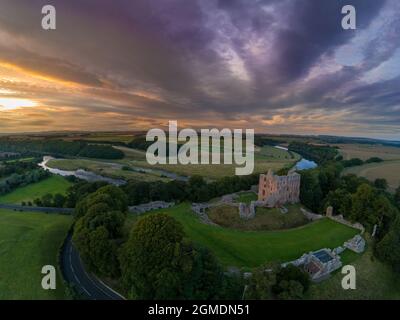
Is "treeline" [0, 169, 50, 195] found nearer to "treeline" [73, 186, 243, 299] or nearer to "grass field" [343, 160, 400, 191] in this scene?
"treeline" [73, 186, 243, 299]

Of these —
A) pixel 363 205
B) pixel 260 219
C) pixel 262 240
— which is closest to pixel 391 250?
pixel 363 205

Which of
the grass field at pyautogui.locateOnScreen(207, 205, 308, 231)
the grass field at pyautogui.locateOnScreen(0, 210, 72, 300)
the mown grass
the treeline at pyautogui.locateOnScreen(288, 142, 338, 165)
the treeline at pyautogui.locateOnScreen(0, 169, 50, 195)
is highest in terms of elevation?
the treeline at pyautogui.locateOnScreen(288, 142, 338, 165)

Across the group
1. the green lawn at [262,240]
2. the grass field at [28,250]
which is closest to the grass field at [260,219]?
the green lawn at [262,240]

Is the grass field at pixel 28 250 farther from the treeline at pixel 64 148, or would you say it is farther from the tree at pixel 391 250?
the treeline at pixel 64 148

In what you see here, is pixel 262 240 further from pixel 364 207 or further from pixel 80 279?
pixel 80 279

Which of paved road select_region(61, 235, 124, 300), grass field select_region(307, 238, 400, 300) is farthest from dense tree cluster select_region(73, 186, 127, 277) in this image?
grass field select_region(307, 238, 400, 300)

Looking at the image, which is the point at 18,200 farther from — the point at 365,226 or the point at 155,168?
the point at 365,226
